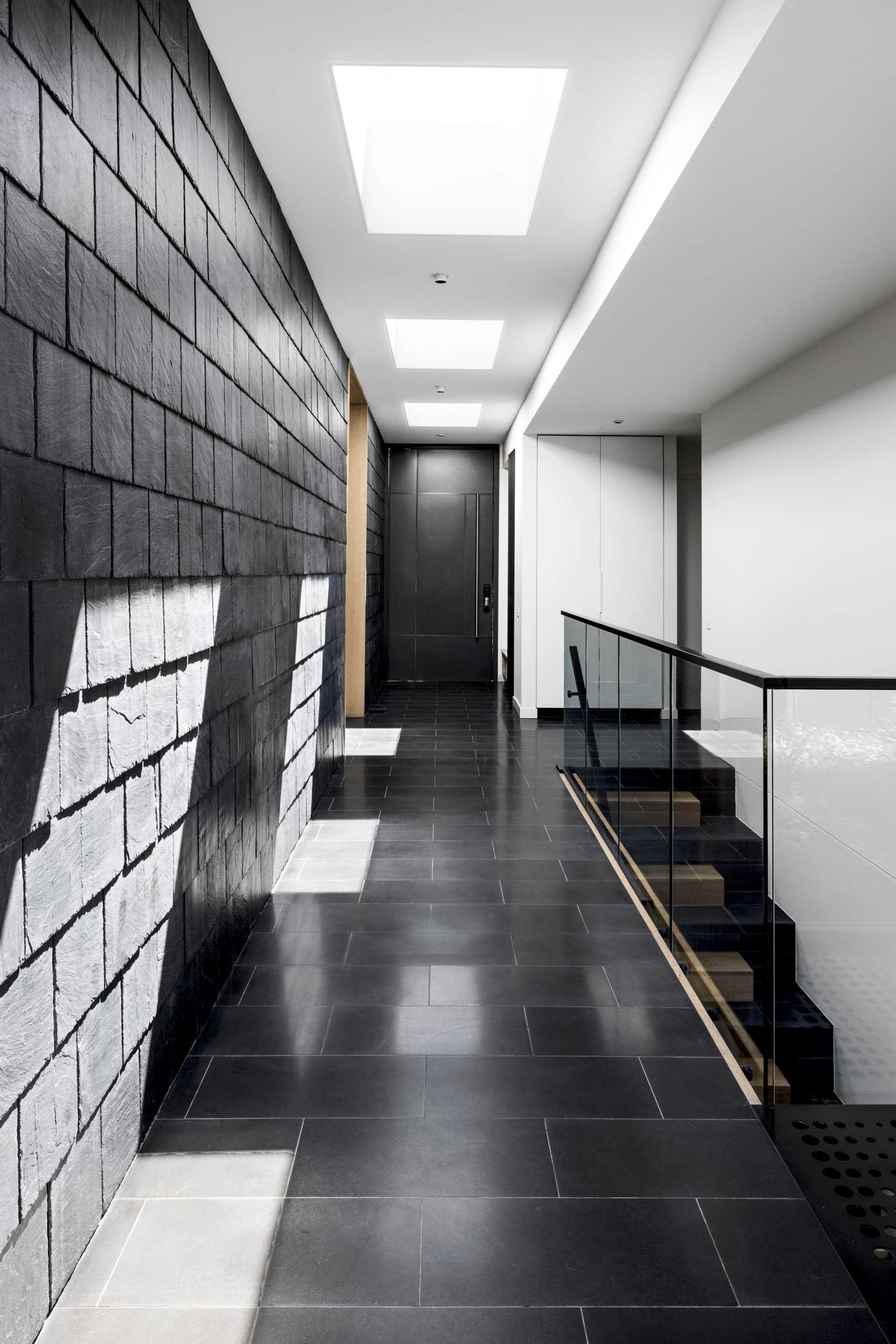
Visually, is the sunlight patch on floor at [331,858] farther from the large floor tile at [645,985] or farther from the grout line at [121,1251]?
the grout line at [121,1251]

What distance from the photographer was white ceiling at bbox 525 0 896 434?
221 cm

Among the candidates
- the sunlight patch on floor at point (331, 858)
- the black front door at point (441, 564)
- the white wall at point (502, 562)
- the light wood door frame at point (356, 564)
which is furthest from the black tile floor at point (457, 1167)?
the black front door at point (441, 564)

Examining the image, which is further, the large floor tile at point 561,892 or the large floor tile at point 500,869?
the large floor tile at point 500,869

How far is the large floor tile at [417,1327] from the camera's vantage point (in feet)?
4.91

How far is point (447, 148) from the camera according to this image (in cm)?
376

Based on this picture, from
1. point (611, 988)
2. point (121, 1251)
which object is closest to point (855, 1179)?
point (611, 988)

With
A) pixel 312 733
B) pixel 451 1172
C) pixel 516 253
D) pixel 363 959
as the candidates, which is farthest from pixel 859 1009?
pixel 516 253

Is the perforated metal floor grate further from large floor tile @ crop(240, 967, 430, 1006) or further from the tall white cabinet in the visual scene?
the tall white cabinet

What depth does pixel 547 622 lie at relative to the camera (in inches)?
330

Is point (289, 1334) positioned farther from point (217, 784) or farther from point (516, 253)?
point (516, 253)

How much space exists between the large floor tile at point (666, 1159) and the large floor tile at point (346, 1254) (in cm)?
35

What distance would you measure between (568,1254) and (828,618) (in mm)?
3634

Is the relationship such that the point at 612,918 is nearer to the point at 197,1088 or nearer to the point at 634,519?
the point at 197,1088

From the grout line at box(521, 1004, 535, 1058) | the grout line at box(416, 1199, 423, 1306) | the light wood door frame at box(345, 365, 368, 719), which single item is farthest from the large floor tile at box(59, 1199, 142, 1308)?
the light wood door frame at box(345, 365, 368, 719)
